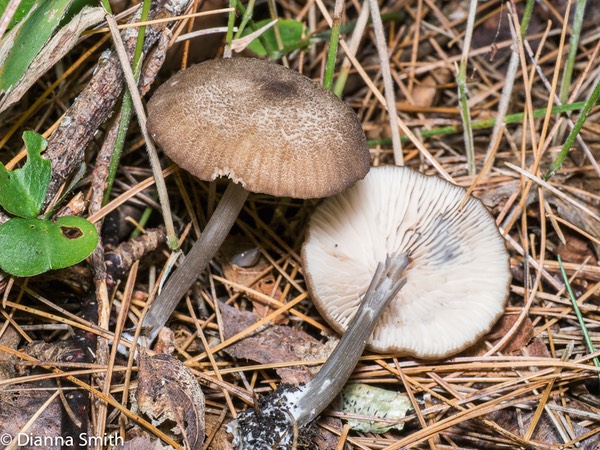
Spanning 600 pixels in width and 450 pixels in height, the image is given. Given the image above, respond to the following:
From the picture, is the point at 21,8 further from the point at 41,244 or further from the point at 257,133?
the point at 257,133

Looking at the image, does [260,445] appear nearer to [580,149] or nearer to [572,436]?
[572,436]

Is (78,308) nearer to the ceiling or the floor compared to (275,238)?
nearer to the ceiling

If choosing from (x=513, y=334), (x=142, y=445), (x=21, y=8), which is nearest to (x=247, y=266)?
(x=142, y=445)

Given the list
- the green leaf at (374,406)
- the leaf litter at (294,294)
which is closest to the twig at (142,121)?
the leaf litter at (294,294)

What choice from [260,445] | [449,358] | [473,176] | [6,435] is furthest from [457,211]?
[6,435]

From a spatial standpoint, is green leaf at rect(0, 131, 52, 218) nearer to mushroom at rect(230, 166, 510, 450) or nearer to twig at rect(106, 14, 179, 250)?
twig at rect(106, 14, 179, 250)

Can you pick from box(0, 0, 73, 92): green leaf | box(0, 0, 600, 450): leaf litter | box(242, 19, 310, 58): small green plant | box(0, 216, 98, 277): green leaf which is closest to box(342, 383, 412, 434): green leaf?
box(0, 0, 600, 450): leaf litter
